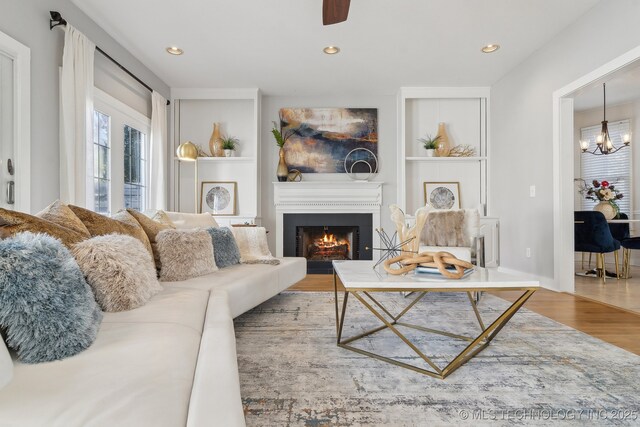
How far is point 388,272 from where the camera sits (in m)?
1.71

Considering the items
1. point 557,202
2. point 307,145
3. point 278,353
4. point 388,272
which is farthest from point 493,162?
point 278,353

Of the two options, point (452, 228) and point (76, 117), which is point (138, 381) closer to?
point (76, 117)

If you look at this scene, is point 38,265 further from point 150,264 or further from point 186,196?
point 186,196

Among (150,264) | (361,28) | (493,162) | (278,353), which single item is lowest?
(278,353)

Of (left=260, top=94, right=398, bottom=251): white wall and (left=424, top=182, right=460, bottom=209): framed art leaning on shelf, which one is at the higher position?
(left=260, top=94, right=398, bottom=251): white wall

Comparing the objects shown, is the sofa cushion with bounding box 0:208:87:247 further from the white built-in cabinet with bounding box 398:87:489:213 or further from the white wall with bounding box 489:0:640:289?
the white built-in cabinet with bounding box 398:87:489:213

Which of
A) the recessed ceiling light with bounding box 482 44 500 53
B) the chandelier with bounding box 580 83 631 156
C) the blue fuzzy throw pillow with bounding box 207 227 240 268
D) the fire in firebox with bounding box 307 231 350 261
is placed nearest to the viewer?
the blue fuzzy throw pillow with bounding box 207 227 240 268

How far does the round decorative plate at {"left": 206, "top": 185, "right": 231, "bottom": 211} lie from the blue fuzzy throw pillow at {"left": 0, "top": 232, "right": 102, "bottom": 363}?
13.1ft

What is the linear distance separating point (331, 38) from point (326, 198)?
2112 mm

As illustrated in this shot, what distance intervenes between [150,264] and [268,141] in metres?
3.61

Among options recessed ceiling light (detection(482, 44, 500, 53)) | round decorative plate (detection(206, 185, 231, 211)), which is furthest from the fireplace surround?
recessed ceiling light (detection(482, 44, 500, 53))

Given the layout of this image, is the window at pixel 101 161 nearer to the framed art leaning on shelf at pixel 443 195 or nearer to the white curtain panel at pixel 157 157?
the white curtain panel at pixel 157 157

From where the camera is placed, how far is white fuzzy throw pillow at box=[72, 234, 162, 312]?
1.30 m

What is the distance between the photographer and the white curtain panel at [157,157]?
424 cm
